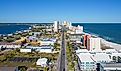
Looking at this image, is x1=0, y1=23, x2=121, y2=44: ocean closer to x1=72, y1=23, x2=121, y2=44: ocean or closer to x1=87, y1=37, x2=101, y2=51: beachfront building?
x1=72, y1=23, x2=121, y2=44: ocean

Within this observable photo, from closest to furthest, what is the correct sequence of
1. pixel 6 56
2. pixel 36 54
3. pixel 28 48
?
pixel 6 56
pixel 36 54
pixel 28 48

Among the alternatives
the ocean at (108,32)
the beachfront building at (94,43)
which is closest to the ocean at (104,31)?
the ocean at (108,32)

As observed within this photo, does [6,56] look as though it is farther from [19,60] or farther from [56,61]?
[56,61]

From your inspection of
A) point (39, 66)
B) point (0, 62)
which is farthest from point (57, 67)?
point (0, 62)

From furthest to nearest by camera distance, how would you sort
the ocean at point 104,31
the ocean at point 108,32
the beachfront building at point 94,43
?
the ocean at point 104,31 → the ocean at point 108,32 → the beachfront building at point 94,43

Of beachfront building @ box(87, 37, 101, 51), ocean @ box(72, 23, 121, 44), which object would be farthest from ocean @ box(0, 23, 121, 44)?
beachfront building @ box(87, 37, 101, 51)

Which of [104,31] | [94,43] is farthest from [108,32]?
[94,43]

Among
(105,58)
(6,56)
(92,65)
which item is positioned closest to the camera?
(92,65)

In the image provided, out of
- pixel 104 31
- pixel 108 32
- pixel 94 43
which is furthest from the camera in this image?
pixel 104 31

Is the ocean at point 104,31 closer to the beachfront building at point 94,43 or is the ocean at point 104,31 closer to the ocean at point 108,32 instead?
the ocean at point 108,32

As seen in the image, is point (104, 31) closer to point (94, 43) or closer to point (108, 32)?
point (108, 32)

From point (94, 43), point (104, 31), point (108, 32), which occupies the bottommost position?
point (104, 31)
